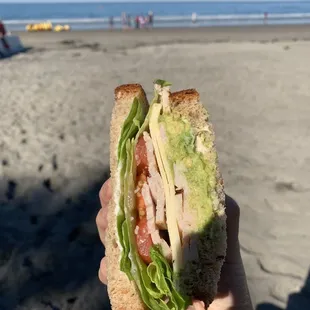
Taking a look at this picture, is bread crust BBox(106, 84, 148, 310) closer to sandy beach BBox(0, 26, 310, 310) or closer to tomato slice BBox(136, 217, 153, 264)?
Answer: tomato slice BBox(136, 217, 153, 264)

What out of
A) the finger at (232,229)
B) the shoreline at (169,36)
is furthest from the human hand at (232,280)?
the shoreline at (169,36)

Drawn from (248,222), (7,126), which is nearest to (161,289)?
(248,222)

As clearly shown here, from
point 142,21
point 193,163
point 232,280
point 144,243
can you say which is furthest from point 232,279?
point 142,21

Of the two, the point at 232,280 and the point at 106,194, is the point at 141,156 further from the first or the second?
the point at 232,280

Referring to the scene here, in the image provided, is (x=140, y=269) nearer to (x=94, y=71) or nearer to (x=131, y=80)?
(x=131, y=80)

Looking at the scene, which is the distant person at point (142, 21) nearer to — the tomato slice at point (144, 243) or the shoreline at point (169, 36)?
the shoreline at point (169, 36)

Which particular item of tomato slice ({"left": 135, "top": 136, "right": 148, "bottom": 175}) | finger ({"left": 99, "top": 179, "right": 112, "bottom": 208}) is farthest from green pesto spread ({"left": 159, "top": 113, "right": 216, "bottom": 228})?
finger ({"left": 99, "top": 179, "right": 112, "bottom": 208})

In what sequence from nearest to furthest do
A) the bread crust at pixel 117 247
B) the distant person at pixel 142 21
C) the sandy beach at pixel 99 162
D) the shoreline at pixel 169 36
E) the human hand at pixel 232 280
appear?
the bread crust at pixel 117 247 < the human hand at pixel 232 280 < the sandy beach at pixel 99 162 < the shoreline at pixel 169 36 < the distant person at pixel 142 21
